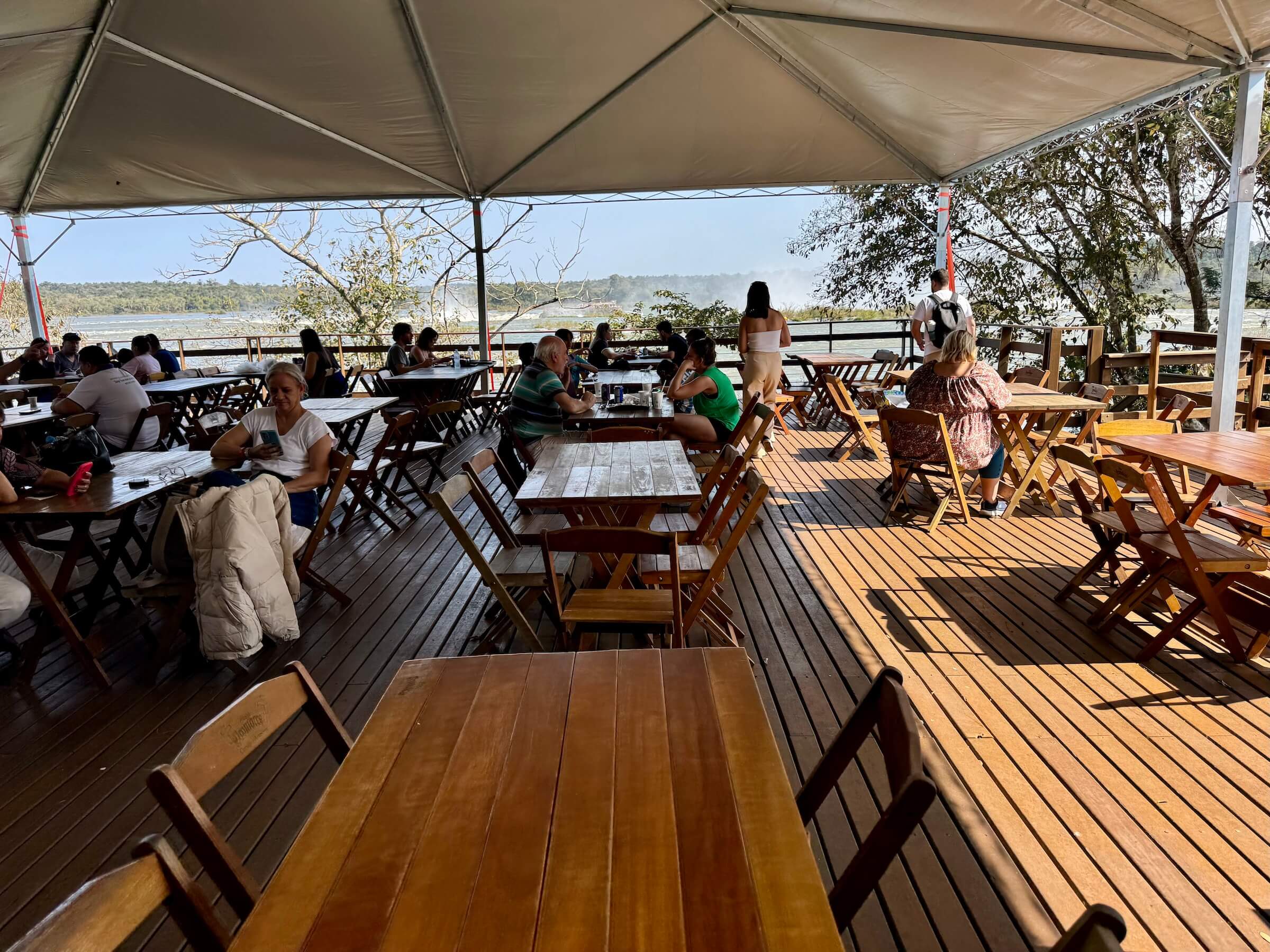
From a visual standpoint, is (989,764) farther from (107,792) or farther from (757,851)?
(107,792)

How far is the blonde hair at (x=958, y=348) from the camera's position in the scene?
5.11 metres

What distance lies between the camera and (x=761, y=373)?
303 inches

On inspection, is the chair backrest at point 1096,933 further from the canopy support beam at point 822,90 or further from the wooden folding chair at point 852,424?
the canopy support beam at point 822,90

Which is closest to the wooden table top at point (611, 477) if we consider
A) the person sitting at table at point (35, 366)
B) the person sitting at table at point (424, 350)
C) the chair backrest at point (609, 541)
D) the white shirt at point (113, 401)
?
the chair backrest at point (609, 541)

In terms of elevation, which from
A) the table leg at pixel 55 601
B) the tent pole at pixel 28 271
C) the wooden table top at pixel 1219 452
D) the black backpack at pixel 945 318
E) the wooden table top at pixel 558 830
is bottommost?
the table leg at pixel 55 601

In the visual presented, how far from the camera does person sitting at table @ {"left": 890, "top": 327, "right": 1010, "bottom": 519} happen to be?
5.18 m

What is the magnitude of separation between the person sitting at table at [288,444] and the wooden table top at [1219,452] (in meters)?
4.05

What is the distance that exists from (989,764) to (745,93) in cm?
752

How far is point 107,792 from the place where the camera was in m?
2.60

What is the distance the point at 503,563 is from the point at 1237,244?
16.4 feet

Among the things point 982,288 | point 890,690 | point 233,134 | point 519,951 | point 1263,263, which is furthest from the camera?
point 982,288

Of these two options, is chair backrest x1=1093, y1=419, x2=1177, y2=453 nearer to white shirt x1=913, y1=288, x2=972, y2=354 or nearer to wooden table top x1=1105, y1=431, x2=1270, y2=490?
wooden table top x1=1105, y1=431, x2=1270, y2=490

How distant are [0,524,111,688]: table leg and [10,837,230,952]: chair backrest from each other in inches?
105

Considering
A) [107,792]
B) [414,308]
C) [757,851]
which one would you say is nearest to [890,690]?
[757,851]
